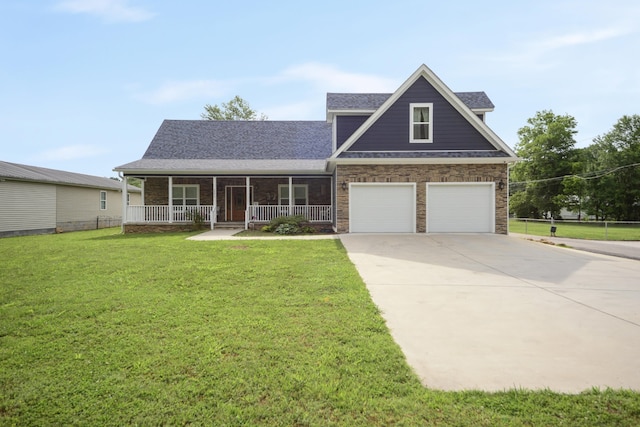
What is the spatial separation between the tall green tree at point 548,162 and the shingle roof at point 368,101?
1119 inches

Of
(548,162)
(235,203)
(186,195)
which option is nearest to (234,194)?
(235,203)

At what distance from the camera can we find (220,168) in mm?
16688

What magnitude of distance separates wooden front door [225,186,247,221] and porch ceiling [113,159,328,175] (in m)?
1.79

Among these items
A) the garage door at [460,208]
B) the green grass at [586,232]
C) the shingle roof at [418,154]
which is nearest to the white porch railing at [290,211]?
the shingle roof at [418,154]

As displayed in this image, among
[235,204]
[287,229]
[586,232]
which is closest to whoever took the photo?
[287,229]

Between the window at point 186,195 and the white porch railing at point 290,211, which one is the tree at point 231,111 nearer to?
the window at point 186,195

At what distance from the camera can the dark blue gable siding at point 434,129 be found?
14070 millimetres

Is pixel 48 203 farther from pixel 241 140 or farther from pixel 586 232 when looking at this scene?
pixel 586 232

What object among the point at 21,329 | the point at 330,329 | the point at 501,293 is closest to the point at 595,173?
the point at 501,293

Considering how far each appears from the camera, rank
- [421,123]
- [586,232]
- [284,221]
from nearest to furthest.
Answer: [421,123]
[284,221]
[586,232]

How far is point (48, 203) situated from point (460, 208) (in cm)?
2297

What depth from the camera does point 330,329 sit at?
3980mm

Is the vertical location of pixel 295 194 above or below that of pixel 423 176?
below

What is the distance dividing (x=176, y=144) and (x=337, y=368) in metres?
20.1
